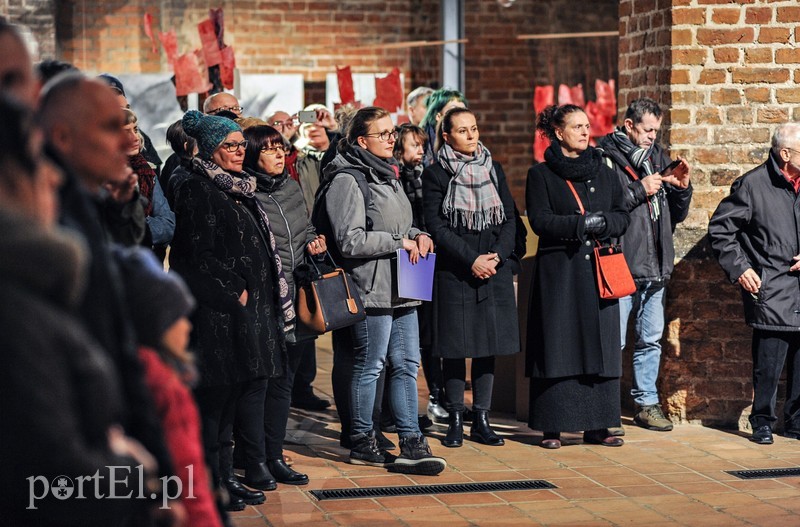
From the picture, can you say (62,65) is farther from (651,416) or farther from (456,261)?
(651,416)

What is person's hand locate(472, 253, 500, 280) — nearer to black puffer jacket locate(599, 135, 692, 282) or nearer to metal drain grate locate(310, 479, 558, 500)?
black puffer jacket locate(599, 135, 692, 282)

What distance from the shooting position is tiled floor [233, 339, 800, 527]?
484cm

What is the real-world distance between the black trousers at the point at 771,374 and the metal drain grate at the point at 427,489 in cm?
158

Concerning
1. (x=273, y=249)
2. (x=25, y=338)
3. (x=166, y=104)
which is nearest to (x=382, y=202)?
(x=273, y=249)

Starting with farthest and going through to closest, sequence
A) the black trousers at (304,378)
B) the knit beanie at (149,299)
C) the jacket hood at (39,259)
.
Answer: the black trousers at (304,378), the knit beanie at (149,299), the jacket hood at (39,259)

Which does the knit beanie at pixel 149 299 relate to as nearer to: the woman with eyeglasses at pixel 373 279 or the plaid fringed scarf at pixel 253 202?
the plaid fringed scarf at pixel 253 202

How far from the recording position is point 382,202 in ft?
18.9

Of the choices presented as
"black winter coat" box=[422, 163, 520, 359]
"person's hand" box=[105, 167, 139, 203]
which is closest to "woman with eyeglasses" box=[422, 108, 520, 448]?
"black winter coat" box=[422, 163, 520, 359]

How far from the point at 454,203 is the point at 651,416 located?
1.72 metres

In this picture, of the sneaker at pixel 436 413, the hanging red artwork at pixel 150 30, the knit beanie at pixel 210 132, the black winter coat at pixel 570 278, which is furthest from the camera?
the hanging red artwork at pixel 150 30

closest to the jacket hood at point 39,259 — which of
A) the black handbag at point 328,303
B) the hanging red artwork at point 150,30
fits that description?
the black handbag at point 328,303

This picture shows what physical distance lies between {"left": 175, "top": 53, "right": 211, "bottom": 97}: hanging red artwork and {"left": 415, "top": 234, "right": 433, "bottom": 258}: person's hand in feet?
20.5

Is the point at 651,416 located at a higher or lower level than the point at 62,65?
lower

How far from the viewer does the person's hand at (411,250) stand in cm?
572
